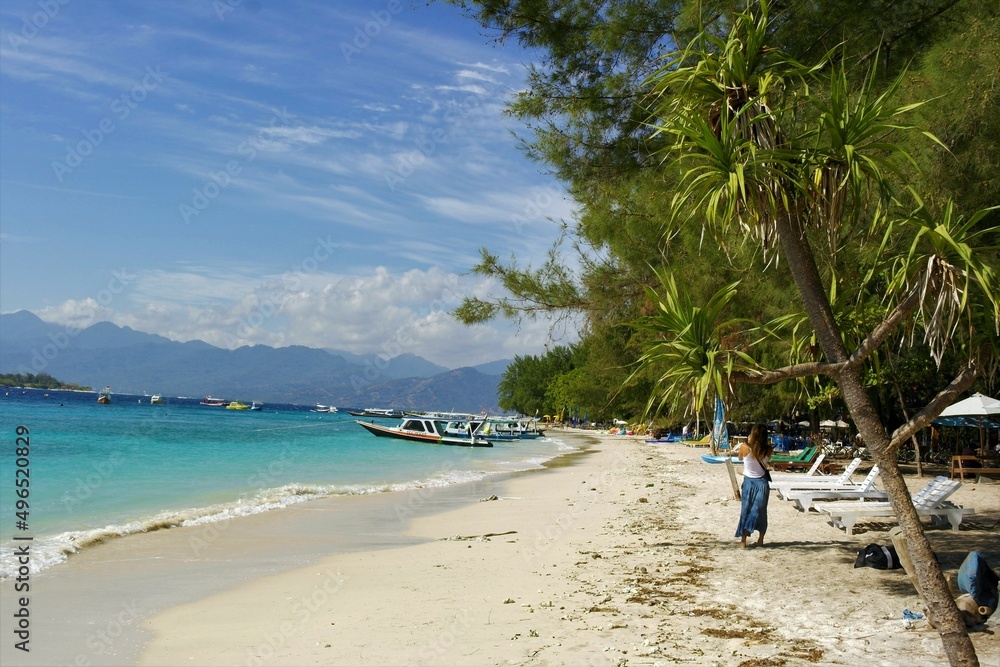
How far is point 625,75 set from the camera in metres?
6.84

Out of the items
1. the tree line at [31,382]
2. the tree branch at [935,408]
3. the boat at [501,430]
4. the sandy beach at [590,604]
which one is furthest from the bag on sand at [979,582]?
the tree line at [31,382]

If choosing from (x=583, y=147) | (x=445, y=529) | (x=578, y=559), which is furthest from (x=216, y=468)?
(x=583, y=147)

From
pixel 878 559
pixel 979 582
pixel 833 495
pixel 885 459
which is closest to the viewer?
pixel 885 459

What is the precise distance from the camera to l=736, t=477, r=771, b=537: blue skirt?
834 centimetres

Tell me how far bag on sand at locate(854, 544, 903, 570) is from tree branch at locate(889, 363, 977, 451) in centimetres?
383

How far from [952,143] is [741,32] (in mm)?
1732

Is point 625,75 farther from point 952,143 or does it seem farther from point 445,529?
point 445,529

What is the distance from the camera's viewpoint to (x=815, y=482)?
12.0m

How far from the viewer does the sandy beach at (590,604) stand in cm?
502

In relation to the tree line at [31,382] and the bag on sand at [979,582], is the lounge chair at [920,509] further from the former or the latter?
the tree line at [31,382]

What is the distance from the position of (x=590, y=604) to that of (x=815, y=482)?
7.24 metres

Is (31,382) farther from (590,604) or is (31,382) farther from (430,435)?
(590,604)

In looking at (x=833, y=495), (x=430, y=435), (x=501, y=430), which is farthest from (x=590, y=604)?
(x=501, y=430)

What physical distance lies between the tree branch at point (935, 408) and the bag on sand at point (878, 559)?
3.83m
